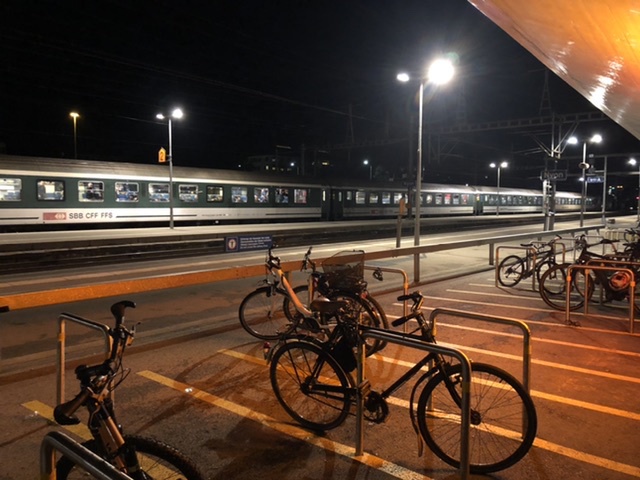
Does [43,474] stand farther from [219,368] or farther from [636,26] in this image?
[636,26]

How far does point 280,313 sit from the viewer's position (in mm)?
7906

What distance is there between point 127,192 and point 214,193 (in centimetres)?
466

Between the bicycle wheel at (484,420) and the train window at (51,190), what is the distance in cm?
1989

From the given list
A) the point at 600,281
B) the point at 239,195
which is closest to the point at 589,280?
the point at 600,281

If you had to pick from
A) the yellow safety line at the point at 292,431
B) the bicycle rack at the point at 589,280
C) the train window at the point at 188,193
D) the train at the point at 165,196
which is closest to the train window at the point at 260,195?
the train at the point at 165,196

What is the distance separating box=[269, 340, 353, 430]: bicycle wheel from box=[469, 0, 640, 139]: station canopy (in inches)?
139

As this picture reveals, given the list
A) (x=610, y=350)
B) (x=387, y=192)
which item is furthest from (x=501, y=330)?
(x=387, y=192)

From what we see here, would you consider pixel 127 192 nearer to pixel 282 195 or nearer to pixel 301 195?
pixel 282 195

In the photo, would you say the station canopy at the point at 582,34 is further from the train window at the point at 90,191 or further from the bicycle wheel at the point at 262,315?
the train window at the point at 90,191

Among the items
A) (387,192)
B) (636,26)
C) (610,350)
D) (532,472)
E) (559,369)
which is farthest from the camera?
(387,192)

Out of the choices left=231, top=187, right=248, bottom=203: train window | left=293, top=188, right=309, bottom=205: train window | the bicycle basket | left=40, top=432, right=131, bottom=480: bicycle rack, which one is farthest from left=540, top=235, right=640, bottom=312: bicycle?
left=293, top=188, right=309, bottom=205: train window

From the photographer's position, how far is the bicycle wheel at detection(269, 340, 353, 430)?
4.11 metres

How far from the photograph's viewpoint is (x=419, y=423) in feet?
12.4

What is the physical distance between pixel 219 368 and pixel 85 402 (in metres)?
3.33
